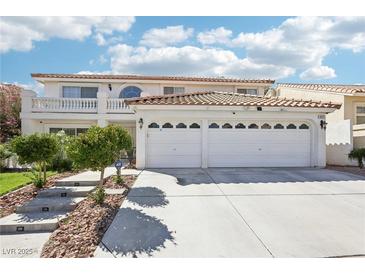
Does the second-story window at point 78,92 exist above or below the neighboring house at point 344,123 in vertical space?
above

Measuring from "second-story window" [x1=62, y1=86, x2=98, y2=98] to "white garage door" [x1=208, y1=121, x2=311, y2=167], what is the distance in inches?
415

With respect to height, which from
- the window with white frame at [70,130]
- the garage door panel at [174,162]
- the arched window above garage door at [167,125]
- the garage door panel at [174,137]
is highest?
the arched window above garage door at [167,125]

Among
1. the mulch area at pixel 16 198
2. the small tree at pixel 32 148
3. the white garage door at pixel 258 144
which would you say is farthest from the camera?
the white garage door at pixel 258 144

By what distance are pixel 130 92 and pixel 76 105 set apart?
407cm

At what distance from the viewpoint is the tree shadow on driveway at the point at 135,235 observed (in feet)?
14.6

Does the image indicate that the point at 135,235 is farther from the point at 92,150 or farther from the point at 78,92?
the point at 78,92

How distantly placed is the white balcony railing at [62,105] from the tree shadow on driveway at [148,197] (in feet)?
33.0

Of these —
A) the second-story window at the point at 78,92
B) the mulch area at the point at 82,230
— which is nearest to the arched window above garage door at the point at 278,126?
the mulch area at the point at 82,230

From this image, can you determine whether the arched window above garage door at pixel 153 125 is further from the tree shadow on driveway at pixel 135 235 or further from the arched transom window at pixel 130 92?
the arched transom window at pixel 130 92

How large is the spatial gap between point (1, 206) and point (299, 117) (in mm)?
12395

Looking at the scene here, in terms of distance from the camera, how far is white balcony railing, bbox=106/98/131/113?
54.3 ft

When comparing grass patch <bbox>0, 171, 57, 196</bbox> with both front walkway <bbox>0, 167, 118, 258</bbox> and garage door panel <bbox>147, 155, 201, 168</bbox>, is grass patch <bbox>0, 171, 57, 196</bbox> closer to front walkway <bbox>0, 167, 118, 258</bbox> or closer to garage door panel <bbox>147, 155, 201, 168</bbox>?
front walkway <bbox>0, 167, 118, 258</bbox>

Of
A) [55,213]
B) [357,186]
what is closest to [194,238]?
[55,213]

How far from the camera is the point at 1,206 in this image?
275 inches
